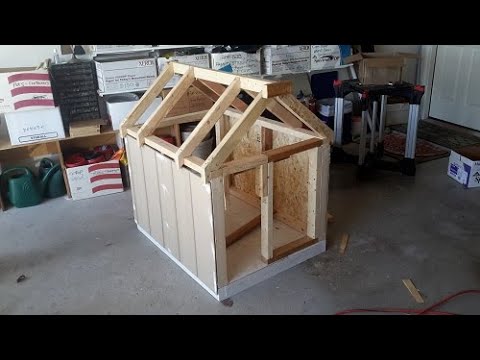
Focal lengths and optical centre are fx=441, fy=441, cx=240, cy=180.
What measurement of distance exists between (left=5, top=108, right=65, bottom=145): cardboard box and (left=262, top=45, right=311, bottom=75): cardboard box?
198 cm

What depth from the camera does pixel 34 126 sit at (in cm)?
357

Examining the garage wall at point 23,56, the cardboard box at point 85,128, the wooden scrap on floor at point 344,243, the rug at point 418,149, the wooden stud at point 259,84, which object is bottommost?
the wooden scrap on floor at point 344,243

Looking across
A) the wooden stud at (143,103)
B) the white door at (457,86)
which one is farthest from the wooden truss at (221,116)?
the white door at (457,86)

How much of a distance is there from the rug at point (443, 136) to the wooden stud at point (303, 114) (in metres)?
2.62

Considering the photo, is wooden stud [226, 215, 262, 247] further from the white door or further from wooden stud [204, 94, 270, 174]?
the white door

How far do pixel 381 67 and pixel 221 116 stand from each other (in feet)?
6.92

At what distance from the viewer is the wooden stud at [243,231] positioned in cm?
296

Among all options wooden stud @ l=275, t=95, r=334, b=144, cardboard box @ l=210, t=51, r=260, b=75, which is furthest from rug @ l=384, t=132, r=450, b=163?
wooden stud @ l=275, t=95, r=334, b=144

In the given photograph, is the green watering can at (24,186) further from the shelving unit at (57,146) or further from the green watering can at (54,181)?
the shelving unit at (57,146)

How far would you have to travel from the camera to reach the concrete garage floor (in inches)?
99.0

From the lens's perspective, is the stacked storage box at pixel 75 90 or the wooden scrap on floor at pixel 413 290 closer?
the wooden scrap on floor at pixel 413 290

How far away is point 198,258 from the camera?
8.52 feet

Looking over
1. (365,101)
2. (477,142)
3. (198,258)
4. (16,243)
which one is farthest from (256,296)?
(477,142)

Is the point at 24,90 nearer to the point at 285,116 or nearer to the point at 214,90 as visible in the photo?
the point at 214,90
